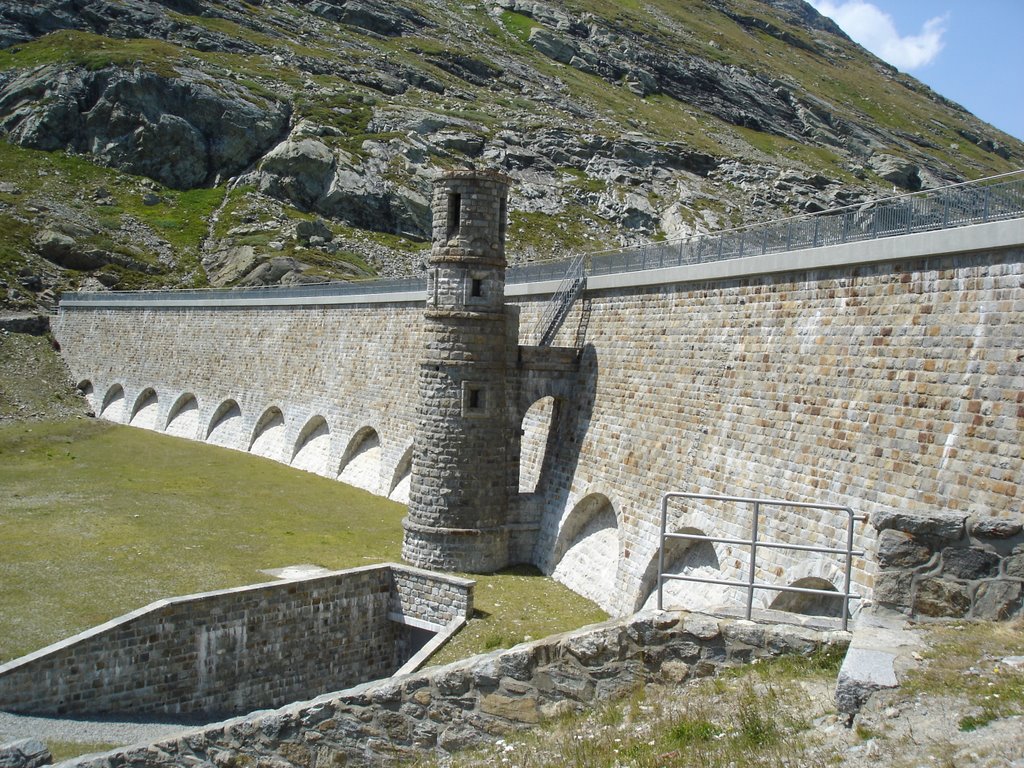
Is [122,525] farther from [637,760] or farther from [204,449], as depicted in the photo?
[637,760]

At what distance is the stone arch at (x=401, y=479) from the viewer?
30219 millimetres

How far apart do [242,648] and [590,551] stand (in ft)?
25.8

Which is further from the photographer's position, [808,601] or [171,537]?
[171,537]

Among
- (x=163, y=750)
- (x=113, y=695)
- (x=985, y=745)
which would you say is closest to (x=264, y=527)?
(x=113, y=695)

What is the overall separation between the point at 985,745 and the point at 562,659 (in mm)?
4284

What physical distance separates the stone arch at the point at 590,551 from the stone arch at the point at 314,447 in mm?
14610

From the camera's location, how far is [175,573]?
2078 centimetres

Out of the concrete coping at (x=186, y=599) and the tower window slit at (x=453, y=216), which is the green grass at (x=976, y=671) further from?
the tower window slit at (x=453, y=216)

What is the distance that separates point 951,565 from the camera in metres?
8.16

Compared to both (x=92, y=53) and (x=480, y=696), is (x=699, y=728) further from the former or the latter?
(x=92, y=53)

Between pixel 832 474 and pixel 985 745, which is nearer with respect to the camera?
pixel 985 745

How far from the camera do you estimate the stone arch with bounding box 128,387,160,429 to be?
4656 centimetres

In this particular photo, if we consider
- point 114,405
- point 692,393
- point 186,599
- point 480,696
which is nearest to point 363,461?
point 186,599

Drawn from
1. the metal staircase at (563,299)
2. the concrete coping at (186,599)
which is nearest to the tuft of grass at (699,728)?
the concrete coping at (186,599)
